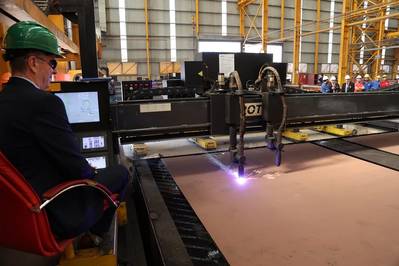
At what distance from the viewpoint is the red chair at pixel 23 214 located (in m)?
0.96

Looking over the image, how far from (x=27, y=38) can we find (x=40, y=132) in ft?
1.35

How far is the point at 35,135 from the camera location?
1129mm

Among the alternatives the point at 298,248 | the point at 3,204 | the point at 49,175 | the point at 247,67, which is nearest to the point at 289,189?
the point at 298,248

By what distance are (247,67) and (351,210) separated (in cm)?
183

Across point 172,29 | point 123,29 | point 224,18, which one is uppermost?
point 224,18

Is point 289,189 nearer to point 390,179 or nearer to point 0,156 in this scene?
point 390,179

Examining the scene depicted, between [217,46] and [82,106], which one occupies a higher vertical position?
Answer: [217,46]

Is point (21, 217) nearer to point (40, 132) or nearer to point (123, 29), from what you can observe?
point (40, 132)

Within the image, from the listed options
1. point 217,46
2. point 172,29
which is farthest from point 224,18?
point 172,29

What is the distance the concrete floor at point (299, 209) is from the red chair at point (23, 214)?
40.4 inches

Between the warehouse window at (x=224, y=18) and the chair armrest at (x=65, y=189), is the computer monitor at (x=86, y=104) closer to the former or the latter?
the chair armrest at (x=65, y=189)

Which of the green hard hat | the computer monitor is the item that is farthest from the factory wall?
the green hard hat

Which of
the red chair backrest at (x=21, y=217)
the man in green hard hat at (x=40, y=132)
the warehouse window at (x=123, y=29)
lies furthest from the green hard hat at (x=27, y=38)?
the warehouse window at (x=123, y=29)

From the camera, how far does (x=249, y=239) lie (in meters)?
1.89
